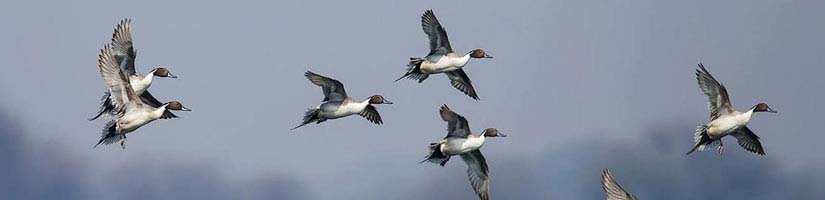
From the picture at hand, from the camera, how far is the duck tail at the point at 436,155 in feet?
195

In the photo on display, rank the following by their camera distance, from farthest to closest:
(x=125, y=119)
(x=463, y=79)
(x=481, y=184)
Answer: (x=463, y=79), (x=481, y=184), (x=125, y=119)

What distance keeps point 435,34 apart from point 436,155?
465cm

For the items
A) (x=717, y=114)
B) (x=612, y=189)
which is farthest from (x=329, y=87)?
(x=612, y=189)

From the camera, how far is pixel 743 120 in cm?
5916

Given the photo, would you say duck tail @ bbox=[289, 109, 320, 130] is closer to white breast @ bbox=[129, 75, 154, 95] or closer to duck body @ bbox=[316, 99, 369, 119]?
duck body @ bbox=[316, 99, 369, 119]

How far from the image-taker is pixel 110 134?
58.6 metres

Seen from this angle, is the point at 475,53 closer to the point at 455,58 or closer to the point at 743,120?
the point at 455,58

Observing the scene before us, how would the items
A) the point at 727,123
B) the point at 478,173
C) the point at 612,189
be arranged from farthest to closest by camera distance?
the point at 478,173 → the point at 727,123 → the point at 612,189

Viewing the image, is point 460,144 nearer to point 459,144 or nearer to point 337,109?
point 459,144

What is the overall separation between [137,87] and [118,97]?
5.51m

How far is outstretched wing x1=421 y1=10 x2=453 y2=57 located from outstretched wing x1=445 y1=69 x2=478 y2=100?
14.3 ft

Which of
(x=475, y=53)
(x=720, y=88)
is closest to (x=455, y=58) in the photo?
(x=475, y=53)

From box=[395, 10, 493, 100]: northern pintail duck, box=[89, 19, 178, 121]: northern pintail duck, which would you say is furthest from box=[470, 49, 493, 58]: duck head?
box=[89, 19, 178, 121]: northern pintail duck

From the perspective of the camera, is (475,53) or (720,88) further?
(475,53)
